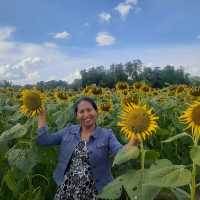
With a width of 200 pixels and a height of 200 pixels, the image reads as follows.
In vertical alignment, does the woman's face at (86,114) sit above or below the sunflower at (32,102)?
below

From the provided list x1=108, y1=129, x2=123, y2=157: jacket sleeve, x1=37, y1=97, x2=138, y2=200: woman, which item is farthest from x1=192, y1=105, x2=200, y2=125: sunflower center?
x1=37, y1=97, x2=138, y2=200: woman

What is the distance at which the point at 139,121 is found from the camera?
3070mm

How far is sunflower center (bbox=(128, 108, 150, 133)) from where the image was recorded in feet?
10.0

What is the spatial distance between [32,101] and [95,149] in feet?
2.00

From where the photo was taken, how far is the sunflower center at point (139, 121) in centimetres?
305

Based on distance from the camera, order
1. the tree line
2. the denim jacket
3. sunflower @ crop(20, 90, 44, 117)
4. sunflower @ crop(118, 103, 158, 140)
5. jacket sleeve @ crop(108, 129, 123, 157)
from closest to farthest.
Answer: sunflower @ crop(118, 103, 158, 140) → jacket sleeve @ crop(108, 129, 123, 157) → the denim jacket → sunflower @ crop(20, 90, 44, 117) → the tree line

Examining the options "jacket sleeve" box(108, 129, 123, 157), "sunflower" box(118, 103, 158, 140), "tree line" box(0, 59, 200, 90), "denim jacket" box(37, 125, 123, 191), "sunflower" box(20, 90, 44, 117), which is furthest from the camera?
"tree line" box(0, 59, 200, 90)

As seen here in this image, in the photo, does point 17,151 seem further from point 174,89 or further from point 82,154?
point 174,89

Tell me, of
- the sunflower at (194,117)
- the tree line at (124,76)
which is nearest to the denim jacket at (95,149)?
the sunflower at (194,117)

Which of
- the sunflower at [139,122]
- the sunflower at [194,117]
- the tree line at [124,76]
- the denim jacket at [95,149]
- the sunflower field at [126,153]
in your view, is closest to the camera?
the sunflower field at [126,153]

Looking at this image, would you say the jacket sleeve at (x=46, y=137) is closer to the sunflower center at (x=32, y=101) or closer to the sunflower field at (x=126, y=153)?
the sunflower field at (x=126, y=153)

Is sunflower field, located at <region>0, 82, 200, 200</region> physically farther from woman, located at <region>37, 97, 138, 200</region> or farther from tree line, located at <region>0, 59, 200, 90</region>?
tree line, located at <region>0, 59, 200, 90</region>

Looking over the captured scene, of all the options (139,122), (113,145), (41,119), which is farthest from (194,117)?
(41,119)

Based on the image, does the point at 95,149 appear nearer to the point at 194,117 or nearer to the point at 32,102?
the point at 32,102
